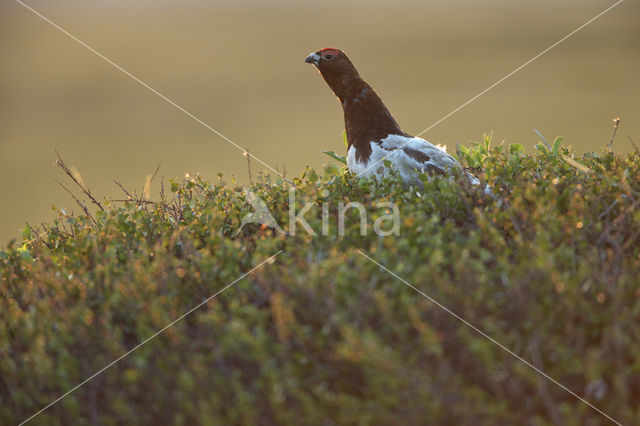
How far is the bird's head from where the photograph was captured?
20.0 feet

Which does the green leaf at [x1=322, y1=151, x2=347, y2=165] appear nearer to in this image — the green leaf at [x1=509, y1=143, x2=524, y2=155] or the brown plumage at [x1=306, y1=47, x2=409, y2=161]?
the brown plumage at [x1=306, y1=47, x2=409, y2=161]

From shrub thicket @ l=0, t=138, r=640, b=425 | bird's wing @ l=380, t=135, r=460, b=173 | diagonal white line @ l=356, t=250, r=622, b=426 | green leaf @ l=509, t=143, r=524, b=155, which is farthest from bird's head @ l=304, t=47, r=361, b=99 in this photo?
diagonal white line @ l=356, t=250, r=622, b=426

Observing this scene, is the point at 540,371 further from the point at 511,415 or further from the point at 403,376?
the point at 403,376

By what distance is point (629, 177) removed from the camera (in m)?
4.54

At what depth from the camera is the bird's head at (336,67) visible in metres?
6.10

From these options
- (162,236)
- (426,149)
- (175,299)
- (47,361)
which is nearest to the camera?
(47,361)

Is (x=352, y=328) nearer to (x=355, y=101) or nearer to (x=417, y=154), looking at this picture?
(x=417, y=154)

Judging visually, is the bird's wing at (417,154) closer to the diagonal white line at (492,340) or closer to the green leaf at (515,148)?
the green leaf at (515,148)

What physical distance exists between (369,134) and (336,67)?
0.82 meters

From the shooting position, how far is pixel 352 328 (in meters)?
2.81

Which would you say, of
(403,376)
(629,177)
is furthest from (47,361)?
(629,177)

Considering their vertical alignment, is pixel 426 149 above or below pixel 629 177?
above

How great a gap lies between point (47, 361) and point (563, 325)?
2604 millimetres

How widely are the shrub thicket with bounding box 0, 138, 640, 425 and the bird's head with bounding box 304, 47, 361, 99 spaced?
2.39 m
